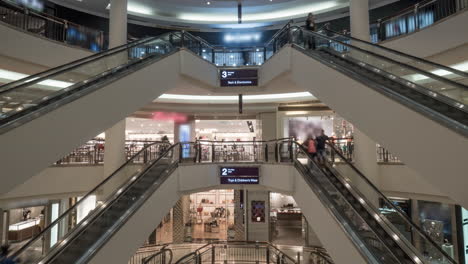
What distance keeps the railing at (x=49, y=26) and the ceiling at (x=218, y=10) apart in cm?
324

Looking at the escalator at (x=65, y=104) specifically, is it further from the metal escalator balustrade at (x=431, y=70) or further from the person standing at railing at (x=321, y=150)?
the metal escalator balustrade at (x=431, y=70)

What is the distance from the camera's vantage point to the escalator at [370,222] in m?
4.55

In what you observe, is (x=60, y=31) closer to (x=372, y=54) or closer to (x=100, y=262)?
(x=100, y=262)

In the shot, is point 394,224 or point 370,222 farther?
point 370,222

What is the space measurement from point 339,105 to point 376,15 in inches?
384

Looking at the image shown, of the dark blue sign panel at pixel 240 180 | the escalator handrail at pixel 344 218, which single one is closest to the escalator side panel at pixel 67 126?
the escalator handrail at pixel 344 218

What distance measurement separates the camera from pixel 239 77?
447 inches

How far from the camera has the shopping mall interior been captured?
416 centimetres

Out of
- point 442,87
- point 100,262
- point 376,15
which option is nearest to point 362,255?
point 442,87

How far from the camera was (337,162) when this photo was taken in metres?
8.10

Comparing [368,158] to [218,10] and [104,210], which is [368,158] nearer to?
[104,210]

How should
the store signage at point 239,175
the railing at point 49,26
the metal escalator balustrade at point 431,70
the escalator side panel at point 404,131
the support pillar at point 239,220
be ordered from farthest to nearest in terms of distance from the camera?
the support pillar at point 239,220 → the store signage at point 239,175 → the railing at point 49,26 → the metal escalator balustrade at point 431,70 → the escalator side panel at point 404,131

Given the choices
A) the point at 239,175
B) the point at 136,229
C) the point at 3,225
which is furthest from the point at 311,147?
the point at 3,225

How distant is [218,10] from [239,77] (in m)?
5.95
